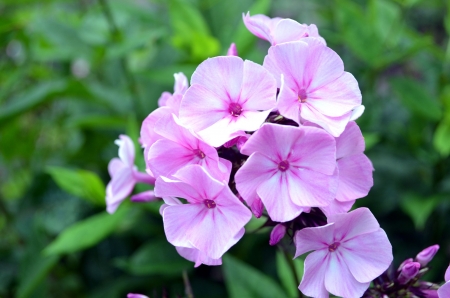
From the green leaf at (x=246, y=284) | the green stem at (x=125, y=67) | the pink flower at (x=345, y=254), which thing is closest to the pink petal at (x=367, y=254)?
the pink flower at (x=345, y=254)

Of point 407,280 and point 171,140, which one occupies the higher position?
point 171,140

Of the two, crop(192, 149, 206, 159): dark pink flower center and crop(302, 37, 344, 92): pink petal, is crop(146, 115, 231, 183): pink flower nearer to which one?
crop(192, 149, 206, 159): dark pink flower center

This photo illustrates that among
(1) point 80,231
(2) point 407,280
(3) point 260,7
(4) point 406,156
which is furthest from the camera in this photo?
(4) point 406,156

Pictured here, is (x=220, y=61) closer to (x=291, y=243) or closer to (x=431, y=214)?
(x=291, y=243)

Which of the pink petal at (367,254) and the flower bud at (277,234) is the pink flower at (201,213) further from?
the pink petal at (367,254)

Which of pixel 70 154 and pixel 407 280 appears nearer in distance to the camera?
pixel 407 280

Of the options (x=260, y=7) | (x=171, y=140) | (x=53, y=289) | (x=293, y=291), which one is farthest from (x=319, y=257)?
(x=53, y=289)

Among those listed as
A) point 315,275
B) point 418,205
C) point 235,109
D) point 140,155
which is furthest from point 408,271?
point 140,155
